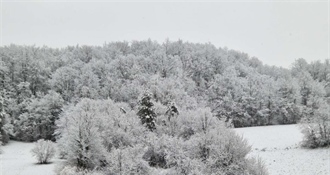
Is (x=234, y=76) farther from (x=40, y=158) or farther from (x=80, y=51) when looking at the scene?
(x=40, y=158)

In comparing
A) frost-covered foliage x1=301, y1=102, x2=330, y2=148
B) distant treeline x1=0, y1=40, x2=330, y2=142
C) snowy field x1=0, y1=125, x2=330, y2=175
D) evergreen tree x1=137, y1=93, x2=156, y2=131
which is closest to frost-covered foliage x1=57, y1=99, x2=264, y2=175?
evergreen tree x1=137, y1=93, x2=156, y2=131

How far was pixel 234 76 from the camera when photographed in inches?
2736

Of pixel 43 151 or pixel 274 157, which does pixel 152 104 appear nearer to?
pixel 43 151

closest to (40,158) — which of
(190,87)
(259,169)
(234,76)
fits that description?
(259,169)

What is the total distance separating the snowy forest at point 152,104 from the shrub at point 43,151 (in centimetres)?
138

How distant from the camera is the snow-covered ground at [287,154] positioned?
31203 mm

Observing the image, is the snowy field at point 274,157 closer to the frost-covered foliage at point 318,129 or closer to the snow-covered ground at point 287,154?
the snow-covered ground at point 287,154

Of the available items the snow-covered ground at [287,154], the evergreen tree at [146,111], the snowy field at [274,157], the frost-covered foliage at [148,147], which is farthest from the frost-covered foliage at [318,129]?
the evergreen tree at [146,111]

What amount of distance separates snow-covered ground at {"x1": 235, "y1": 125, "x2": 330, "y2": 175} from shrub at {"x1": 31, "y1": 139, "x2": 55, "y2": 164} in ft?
66.8

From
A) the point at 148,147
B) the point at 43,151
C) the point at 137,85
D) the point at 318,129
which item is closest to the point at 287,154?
the point at 318,129

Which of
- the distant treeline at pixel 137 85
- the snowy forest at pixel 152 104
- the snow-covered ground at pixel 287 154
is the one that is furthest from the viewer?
the distant treeline at pixel 137 85

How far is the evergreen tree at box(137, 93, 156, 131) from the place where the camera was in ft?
118

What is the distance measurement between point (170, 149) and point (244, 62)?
183ft

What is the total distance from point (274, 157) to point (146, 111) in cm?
1559
